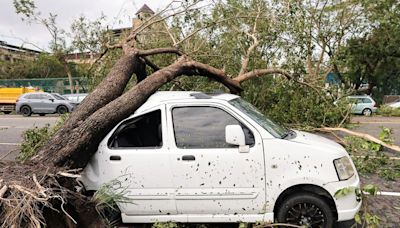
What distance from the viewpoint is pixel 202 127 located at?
13.0ft

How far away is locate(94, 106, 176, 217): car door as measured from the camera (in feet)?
12.7

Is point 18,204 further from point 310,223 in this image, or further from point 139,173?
point 310,223

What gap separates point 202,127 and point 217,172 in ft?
1.79

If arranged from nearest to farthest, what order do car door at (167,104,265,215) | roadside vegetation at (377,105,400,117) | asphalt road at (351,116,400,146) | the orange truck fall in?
1. car door at (167,104,265,215)
2. asphalt road at (351,116,400,146)
3. roadside vegetation at (377,105,400,117)
4. the orange truck

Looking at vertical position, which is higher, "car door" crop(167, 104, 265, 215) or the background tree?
the background tree

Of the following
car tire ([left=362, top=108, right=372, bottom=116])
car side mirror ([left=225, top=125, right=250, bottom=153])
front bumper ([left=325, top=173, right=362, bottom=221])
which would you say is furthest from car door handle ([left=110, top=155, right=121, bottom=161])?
car tire ([left=362, top=108, right=372, bottom=116])

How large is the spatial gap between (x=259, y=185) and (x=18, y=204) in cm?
233

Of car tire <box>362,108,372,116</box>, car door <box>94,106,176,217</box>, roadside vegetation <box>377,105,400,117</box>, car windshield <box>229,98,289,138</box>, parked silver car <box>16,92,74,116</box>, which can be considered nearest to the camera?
car door <box>94,106,176,217</box>

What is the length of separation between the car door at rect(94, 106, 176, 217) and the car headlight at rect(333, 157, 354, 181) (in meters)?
1.82

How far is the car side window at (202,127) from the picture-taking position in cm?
388

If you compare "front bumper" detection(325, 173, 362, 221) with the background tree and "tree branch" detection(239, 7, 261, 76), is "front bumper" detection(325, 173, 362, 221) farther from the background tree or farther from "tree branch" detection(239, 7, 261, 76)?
the background tree

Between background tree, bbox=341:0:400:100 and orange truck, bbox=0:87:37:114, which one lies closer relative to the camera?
background tree, bbox=341:0:400:100

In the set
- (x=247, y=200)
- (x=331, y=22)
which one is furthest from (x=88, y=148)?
(x=331, y=22)

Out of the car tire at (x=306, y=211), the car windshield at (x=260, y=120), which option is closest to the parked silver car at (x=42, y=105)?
the car windshield at (x=260, y=120)
